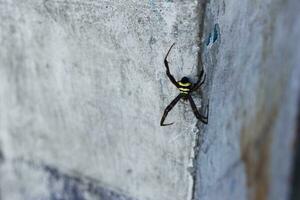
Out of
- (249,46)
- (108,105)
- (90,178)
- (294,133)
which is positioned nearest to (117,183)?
(90,178)

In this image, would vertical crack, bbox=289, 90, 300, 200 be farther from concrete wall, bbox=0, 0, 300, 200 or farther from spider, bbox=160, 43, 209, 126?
spider, bbox=160, 43, 209, 126

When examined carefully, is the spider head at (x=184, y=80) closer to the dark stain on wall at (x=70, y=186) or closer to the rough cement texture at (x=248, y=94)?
the rough cement texture at (x=248, y=94)

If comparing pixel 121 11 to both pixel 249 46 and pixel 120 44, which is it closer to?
pixel 120 44

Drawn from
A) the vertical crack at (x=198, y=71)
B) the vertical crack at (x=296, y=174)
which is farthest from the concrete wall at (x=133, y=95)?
the vertical crack at (x=296, y=174)

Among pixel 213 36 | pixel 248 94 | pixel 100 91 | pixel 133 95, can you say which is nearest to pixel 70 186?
pixel 100 91

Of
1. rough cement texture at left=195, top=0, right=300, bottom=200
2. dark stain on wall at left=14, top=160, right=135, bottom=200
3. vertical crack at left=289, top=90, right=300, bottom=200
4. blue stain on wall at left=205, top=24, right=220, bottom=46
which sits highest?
blue stain on wall at left=205, top=24, right=220, bottom=46

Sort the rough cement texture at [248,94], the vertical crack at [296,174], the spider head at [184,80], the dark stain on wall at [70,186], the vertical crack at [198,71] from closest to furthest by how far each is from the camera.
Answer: the vertical crack at [198,71]
the spider head at [184,80]
the rough cement texture at [248,94]
the dark stain on wall at [70,186]
the vertical crack at [296,174]

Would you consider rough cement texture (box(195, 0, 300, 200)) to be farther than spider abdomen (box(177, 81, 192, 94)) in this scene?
Yes

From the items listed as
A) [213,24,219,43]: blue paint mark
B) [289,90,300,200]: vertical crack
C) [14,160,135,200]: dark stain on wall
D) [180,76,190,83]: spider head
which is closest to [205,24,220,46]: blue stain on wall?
[213,24,219,43]: blue paint mark
